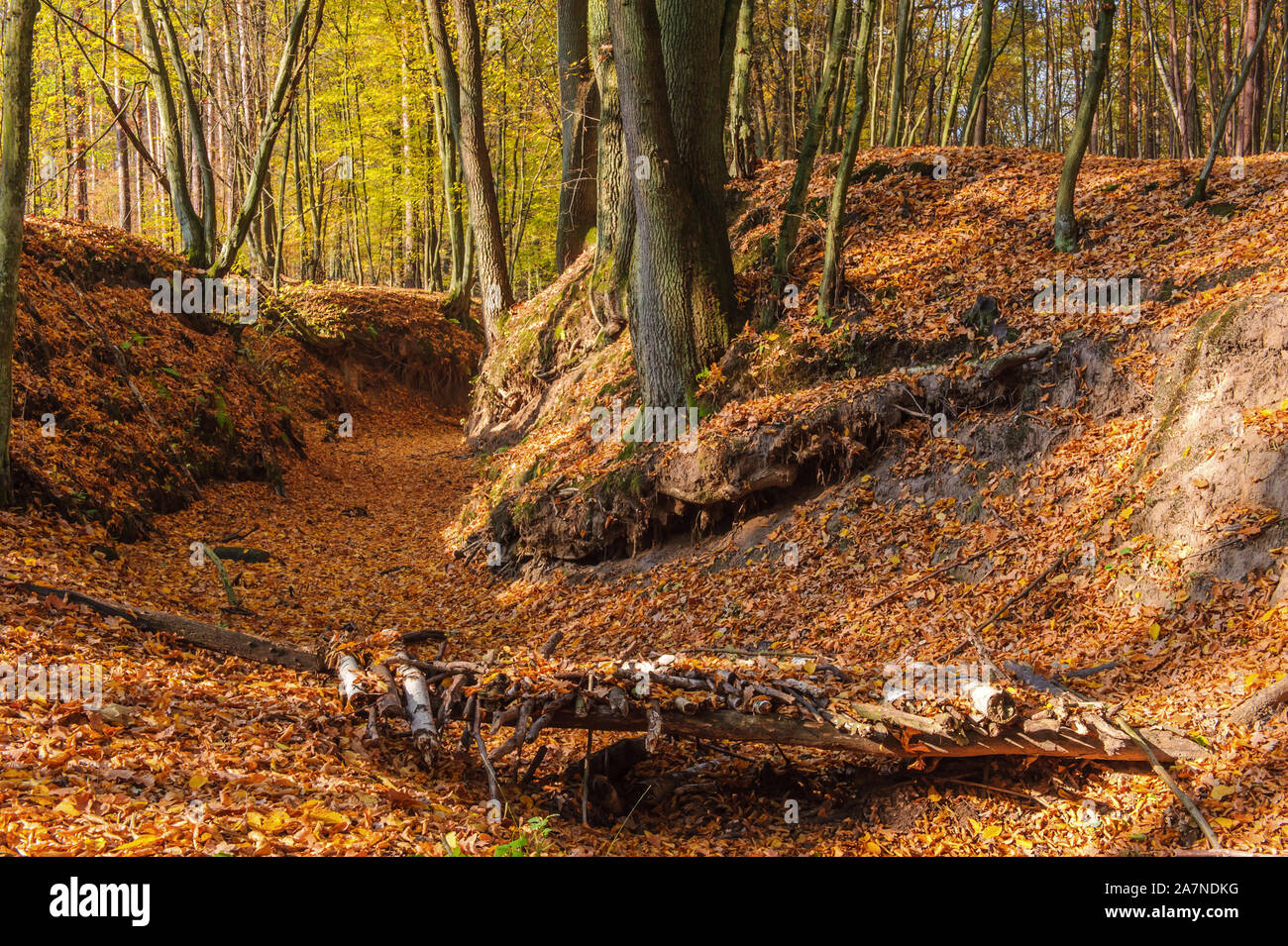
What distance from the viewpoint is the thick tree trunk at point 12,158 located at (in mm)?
6969

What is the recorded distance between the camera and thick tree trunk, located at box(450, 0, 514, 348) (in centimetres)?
1529

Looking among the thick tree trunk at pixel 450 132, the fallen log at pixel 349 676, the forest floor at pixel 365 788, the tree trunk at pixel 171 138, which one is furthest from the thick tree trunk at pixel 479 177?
the fallen log at pixel 349 676

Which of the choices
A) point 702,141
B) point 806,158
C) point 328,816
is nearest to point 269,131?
point 702,141

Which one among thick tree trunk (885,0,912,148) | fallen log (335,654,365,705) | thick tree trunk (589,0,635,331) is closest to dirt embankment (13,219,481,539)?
fallen log (335,654,365,705)

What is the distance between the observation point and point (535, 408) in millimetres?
13734

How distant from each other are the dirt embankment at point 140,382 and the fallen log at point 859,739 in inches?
262

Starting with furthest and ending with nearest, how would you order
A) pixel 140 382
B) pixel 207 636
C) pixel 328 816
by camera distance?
pixel 140 382 < pixel 207 636 < pixel 328 816

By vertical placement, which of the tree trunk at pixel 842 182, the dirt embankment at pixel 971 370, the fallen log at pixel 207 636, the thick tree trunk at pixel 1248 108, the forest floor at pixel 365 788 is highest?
the thick tree trunk at pixel 1248 108

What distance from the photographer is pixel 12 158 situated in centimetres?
713

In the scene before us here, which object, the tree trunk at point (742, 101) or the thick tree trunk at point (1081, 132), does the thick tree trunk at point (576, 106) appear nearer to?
the tree trunk at point (742, 101)

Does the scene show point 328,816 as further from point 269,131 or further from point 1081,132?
point 269,131

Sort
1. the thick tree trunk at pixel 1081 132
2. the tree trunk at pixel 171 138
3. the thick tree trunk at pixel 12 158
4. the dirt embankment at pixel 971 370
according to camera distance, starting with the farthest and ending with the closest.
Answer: the tree trunk at pixel 171 138, the thick tree trunk at pixel 1081 132, the thick tree trunk at pixel 12 158, the dirt embankment at pixel 971 370

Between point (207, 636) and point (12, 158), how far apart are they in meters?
4.58
